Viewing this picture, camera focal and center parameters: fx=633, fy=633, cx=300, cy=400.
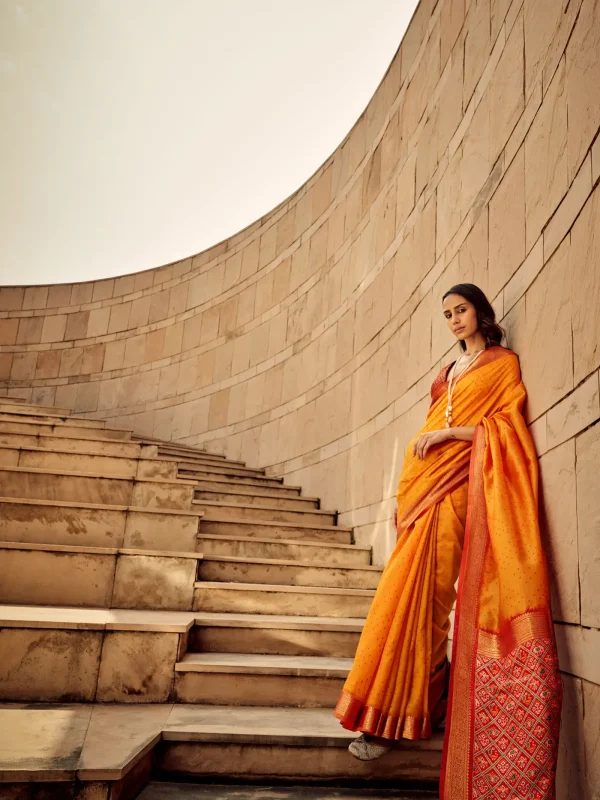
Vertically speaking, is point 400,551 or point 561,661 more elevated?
point 400,551

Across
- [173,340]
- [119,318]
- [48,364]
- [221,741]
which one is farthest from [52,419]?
[221,741]

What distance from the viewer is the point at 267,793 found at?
2.17 m

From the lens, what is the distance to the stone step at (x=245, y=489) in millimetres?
5355

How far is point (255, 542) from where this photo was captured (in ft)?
13.9

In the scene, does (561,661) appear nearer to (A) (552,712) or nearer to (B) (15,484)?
(A) (552,712)

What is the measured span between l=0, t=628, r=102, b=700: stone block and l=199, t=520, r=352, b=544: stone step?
1660mm

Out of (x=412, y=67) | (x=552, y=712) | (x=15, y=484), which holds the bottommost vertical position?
(x=552, y=712)

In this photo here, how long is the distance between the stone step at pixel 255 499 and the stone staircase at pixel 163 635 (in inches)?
12.5

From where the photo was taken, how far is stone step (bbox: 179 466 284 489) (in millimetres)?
5734

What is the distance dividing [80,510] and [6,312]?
779cm

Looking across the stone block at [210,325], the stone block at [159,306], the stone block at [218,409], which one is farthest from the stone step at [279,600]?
the stone block at [159,306]

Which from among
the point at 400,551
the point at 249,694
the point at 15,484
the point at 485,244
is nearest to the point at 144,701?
the point at 249,694

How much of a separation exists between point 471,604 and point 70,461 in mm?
3417

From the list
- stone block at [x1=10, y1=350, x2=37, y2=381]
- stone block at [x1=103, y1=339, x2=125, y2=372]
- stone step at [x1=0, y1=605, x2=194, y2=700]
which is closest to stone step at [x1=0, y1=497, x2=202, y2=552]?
stone step at [x1=0, y1=605, x2=194, y2=700]
